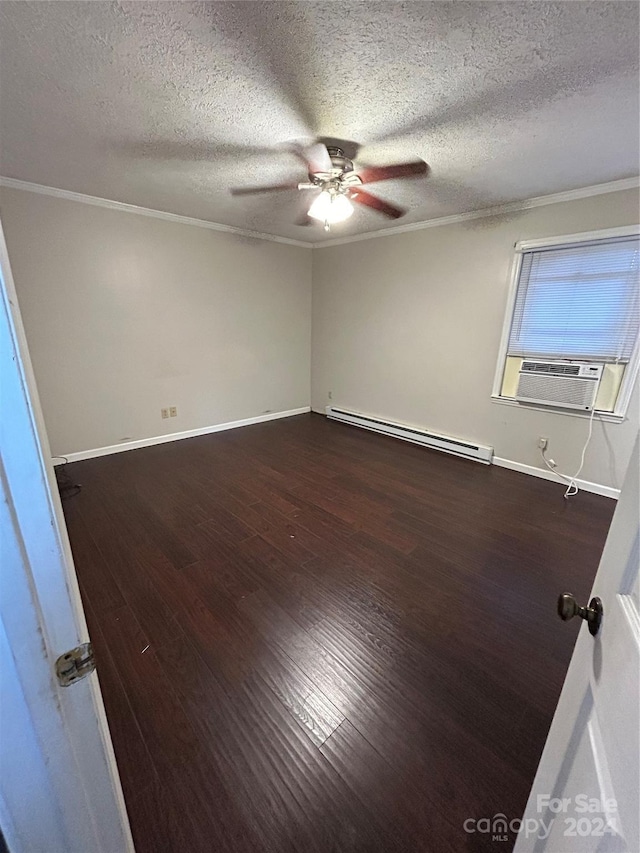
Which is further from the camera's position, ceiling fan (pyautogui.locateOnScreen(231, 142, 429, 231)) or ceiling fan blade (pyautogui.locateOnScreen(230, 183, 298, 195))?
ceiling fan blade (pyautogui.locateOnScreen(230, 183, 298, 195))

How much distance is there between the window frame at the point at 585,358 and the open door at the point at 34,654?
345 centimetres

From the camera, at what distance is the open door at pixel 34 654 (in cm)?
42

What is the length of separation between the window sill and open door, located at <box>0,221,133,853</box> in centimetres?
344

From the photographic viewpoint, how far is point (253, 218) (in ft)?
11.4

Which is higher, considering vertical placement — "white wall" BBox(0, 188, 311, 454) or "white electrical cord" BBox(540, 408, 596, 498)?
"white wall" BBox(0, 188, 311, 454)

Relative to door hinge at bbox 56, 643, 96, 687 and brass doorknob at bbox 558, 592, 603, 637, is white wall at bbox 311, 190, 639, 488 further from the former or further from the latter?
door hinge at bbox 56, 643, 96, 687

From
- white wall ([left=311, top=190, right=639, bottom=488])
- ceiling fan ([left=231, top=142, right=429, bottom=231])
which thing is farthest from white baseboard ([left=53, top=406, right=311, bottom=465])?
ceiling fan ([left=231, top=142, right=429, bottom=231])

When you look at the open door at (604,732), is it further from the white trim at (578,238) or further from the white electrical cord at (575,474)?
the white trim at (578,238)

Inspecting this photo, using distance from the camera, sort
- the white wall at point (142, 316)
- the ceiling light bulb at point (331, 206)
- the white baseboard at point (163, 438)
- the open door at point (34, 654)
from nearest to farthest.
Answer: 1. the open door at point (34, 654)
2. the ceiling light bulb at point (331, 206)
3. the white wall at point (142, 316)
4. the white baseboard at point (163, 438)

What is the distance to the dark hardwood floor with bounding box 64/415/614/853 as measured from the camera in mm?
1047

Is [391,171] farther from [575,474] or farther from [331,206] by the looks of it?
[575,474]

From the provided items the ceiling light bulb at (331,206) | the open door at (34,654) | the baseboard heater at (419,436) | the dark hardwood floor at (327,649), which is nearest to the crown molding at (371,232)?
the ceiling light bulb at (331,206)

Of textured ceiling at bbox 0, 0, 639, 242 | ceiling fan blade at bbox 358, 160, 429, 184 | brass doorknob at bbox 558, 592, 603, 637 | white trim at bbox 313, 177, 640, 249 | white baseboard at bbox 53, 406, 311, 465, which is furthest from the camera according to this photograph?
white baseboard at bbox 53, 406, 311, 465

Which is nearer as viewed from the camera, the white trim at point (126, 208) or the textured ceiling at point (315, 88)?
the textured ceiling at point (315, 88)
